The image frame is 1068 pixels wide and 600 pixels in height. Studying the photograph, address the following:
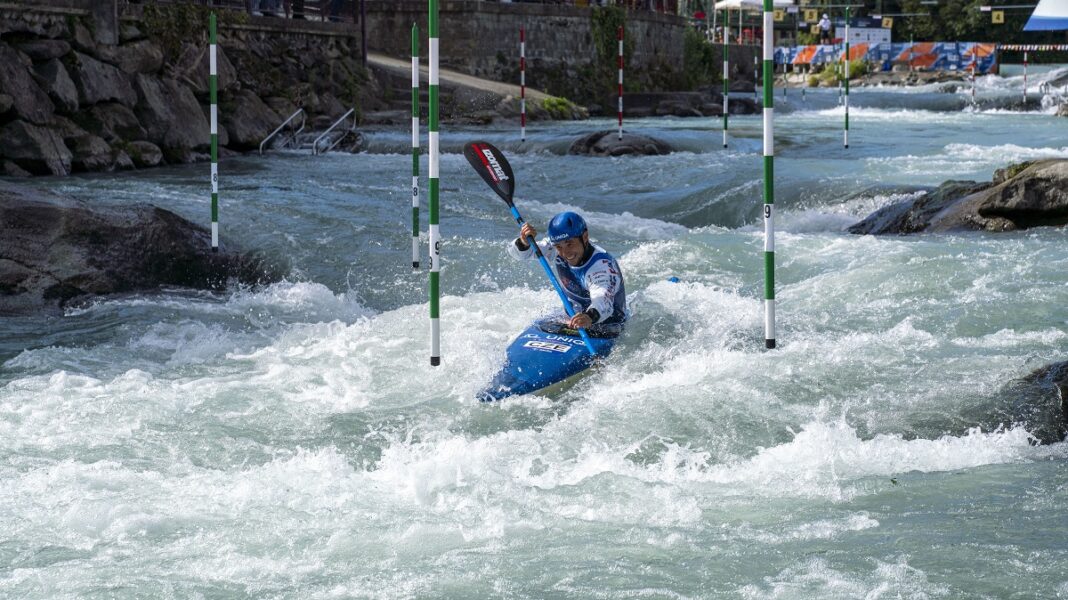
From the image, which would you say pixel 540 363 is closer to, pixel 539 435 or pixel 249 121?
pixel 539 435

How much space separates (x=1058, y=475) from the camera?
4391 mm

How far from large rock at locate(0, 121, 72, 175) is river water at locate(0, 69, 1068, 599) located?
3.79 metres

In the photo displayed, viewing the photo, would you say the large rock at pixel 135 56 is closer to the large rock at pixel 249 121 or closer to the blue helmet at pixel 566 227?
the large rock at pixel 249 121

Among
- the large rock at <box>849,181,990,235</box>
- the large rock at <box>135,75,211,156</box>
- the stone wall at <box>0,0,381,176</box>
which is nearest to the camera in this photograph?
the large rock at <box>849,181,990,235</box>

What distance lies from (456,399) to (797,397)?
60.8 inches

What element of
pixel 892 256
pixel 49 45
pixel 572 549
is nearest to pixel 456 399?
pixel 572 549

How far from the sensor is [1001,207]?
9.18m

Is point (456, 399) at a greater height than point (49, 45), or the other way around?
point (49, 45)

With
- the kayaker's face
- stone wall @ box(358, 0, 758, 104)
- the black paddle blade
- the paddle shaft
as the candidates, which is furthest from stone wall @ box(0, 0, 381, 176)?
the kayaker's face

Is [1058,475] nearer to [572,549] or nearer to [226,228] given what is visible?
[572,549]

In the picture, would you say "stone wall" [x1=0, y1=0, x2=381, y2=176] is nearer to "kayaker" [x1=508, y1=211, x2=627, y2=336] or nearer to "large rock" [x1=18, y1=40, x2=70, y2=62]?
"large rock" [x1=18, y1=40, x2=70, y2=62]

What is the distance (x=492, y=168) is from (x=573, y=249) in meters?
1.32

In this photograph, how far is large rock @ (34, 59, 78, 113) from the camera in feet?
44.2

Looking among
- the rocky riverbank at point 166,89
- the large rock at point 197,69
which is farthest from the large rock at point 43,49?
the large rock at point 197,69
